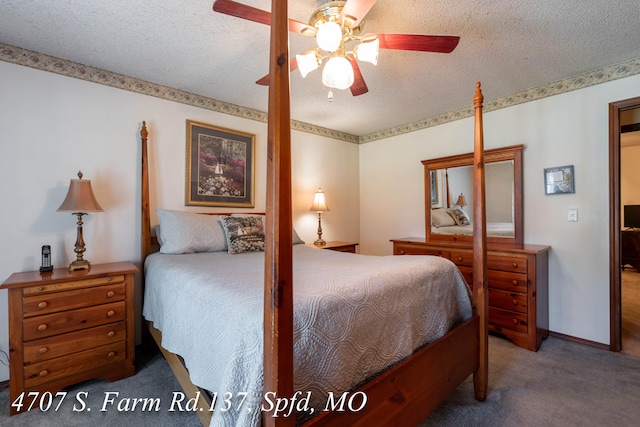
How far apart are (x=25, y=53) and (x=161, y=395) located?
8.50 feet

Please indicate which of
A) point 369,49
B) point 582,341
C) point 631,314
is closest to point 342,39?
point 369,49

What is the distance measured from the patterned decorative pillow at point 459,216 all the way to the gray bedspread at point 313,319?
170 cm

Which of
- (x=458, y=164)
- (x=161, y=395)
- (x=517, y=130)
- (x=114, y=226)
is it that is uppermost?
(x=517, y=130)

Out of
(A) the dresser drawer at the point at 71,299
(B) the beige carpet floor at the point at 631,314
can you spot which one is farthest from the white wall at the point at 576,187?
(A) the dresser drawer at the point at 71,299

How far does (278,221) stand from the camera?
0.79 m

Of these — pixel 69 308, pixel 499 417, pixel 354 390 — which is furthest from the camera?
pixel 69 308

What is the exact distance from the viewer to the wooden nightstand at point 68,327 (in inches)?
65.8

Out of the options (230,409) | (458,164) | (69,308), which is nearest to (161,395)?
(69,308)

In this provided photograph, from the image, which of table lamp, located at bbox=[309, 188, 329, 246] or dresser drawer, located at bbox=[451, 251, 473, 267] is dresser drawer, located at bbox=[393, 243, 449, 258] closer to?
dresser drawer, located at bbox=[451, 251, 473, 267]

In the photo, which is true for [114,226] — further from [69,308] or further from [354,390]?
[354,390]

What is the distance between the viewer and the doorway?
7.55ft

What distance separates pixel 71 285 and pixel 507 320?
11.1ft

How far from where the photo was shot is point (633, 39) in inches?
77.9

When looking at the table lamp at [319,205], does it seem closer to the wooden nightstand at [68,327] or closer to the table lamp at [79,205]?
the wooden nightstand at [68,327]
